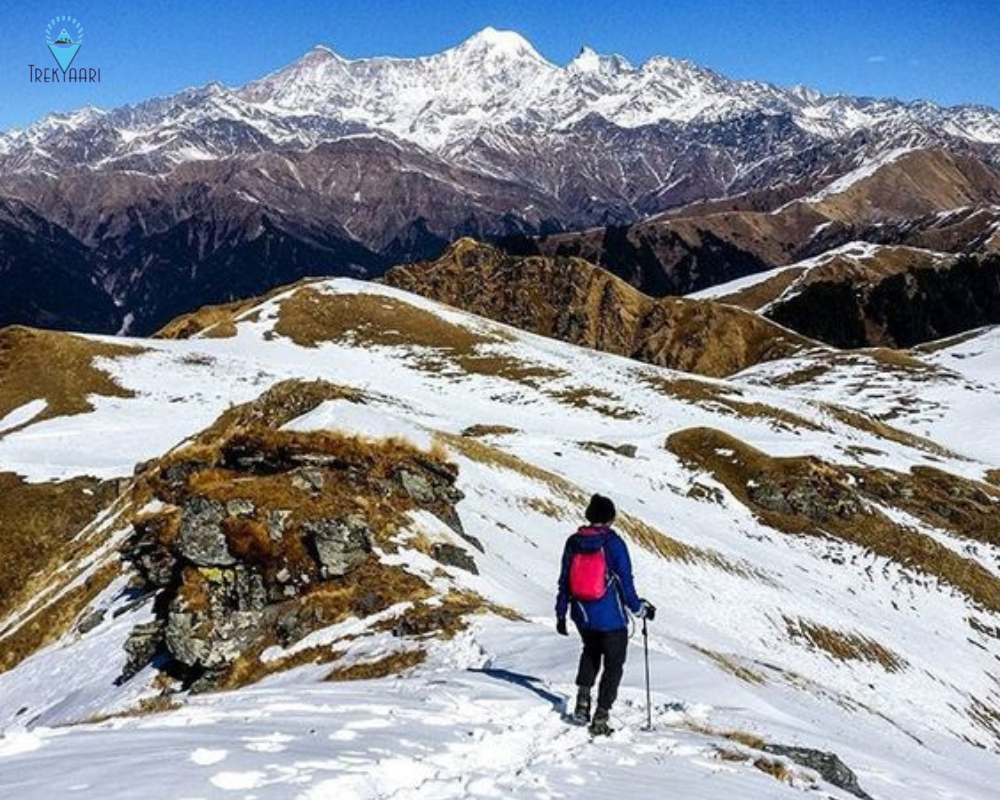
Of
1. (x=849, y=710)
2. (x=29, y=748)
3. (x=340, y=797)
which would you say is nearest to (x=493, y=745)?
(x=340, y=797)

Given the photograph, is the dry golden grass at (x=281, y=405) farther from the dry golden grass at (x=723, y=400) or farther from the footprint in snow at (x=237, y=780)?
the dry golden grass at (x=723, y=400)

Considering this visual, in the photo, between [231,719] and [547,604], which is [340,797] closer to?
[231,719]

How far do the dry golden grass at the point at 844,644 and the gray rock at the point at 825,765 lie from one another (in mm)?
27134

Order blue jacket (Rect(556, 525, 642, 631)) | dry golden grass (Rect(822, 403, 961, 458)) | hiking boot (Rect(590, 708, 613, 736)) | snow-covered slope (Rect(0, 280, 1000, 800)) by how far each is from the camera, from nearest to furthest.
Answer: snow-covered slope (Rect(0, 280, 1000, 800)) < hiking boot (Rect(590, 708, 613, 736)) < blue jacket (Rect(556, 525, 642, 631)) < dry golden grass (Rect(822, 403, 961, 458))

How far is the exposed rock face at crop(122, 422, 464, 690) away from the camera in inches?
885

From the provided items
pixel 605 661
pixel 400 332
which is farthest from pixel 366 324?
pixel 605 661

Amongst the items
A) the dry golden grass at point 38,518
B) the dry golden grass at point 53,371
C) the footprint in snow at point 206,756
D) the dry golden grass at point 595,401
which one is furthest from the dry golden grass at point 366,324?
the footprint in snow at point 206,756

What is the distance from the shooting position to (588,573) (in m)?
13.4

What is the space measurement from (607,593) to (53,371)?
83999 mm

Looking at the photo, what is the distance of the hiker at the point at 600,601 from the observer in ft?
43.7

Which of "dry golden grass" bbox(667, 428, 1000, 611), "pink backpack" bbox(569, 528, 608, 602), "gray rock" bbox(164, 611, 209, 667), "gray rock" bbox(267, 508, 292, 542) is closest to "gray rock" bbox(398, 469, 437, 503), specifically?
"gray rock" bbox(267, 508, 292, 542)

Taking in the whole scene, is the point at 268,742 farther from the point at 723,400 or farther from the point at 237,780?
the point at 723,400

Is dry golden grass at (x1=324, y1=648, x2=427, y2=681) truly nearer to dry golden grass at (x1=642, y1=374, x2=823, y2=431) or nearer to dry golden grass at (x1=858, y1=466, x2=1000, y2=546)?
dry golden grass at (x1=858, y1=466, x2=1000, y2=546)

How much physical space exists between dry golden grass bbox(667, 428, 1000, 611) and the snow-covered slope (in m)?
0.51
